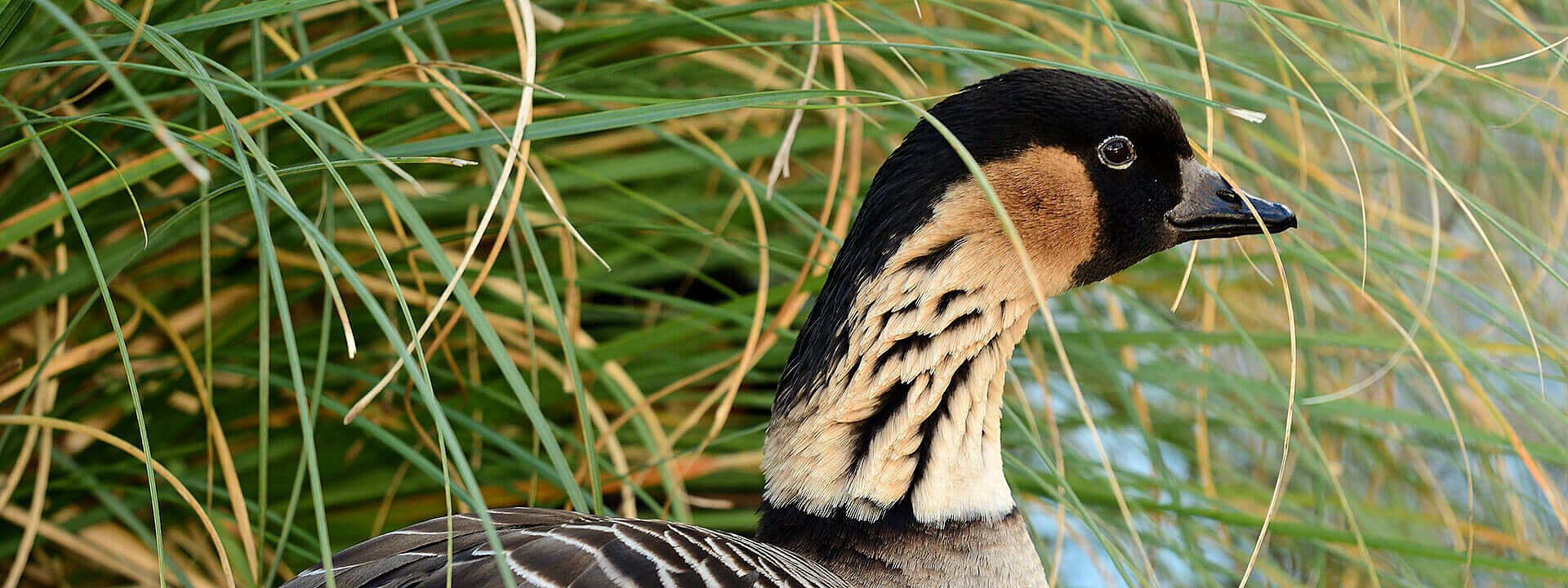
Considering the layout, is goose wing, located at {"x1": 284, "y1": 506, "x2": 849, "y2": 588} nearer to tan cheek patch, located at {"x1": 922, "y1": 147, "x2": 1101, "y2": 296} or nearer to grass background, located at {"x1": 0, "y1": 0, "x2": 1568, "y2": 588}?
grass background, located at {"x1": 0, "y1": 0, "x2": 1568, "y2": 588}

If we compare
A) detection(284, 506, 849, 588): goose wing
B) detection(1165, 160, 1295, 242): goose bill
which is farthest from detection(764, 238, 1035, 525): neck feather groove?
detection(1165, 160, 1295, 242): goose bill

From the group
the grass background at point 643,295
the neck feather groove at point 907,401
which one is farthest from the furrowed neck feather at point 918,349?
the grass background at point 643,295

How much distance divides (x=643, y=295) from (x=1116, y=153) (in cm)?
81

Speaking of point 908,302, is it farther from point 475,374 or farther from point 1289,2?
point 1289,2

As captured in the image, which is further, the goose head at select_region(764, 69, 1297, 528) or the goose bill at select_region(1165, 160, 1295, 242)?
the goose bill at select_region(1165, 160, 1295, 242)

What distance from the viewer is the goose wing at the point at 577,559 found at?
1396mm

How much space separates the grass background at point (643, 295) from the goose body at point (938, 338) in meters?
0.10

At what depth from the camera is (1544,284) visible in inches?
138

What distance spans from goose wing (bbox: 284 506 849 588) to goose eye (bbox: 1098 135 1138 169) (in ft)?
2.19

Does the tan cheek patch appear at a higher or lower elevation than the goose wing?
higher

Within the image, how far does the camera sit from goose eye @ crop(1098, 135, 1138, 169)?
1708mm

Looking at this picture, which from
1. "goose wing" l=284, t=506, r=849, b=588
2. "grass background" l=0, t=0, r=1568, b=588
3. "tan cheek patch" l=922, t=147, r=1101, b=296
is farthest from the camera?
"grass background" l=0, t=0, r=1568, b=588

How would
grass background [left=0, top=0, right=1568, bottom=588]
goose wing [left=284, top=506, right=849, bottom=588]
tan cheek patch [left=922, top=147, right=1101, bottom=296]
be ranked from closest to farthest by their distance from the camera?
goose wing [left=284, top=506, right=849, bottom=588] → tan cheek patch [left=922, top=147, right=1101, bottom=296] → grass background [left=0, top=0, right=1568, bottom=588]

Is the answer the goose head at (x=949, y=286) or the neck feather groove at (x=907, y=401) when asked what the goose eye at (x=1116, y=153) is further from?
the neck feather groove at (x=907, y=401)
